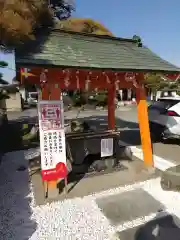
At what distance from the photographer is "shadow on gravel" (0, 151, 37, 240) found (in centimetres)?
335

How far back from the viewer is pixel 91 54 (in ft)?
15.8

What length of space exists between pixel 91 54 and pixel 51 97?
1.55 metres

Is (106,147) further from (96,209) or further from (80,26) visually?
(80,26)

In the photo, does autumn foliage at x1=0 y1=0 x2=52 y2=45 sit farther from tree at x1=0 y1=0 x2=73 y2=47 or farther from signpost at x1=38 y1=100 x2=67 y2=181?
signpost at x1=38 y1=100 x2=67 y2=181

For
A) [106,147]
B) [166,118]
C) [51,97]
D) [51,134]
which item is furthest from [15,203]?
[166,118]

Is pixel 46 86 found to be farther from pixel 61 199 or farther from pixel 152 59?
pixel 152 59

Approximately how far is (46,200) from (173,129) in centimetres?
549

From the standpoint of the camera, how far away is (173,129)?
747 cm

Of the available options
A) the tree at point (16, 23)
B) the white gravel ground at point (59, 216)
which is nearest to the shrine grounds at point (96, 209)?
the white gravel ground at point (59, 216)

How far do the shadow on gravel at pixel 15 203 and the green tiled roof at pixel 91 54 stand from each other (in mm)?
2898

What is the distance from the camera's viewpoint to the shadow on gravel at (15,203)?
3.35 meters

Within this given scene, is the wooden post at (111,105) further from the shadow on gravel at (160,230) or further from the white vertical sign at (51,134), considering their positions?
the shadow on gravel at (160,230)

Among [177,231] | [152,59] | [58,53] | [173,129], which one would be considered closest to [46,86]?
[58,53]

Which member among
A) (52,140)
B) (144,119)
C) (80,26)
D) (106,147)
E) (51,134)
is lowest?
(106,147)
